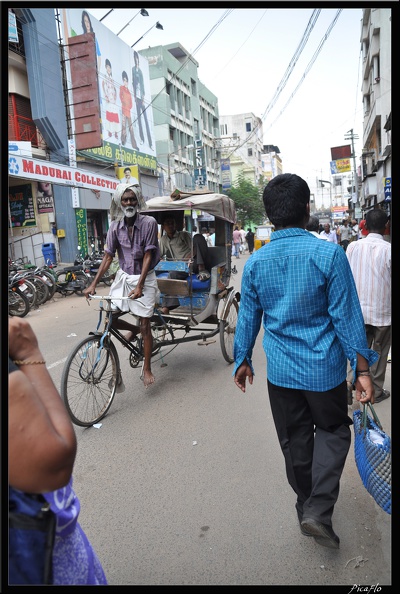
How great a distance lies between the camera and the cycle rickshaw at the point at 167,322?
12.7 ft

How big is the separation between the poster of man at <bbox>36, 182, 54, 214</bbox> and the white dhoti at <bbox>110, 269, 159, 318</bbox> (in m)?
14.9

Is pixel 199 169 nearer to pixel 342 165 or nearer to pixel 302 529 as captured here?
pixel 342 165

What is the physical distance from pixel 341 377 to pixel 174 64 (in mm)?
41560

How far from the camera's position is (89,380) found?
3.91m

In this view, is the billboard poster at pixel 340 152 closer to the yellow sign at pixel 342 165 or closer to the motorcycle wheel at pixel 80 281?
the yellow sign at pixel 342 165

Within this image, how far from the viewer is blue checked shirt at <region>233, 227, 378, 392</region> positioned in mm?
2104

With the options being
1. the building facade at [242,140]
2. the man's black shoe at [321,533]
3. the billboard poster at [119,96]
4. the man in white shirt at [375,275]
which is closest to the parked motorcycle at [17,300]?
the man in white shirt at [375,275]

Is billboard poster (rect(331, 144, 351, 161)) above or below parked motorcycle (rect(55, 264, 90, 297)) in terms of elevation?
above

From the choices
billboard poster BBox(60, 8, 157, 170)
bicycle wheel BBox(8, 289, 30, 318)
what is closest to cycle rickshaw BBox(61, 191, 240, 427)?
bicycle wheel BBox(8, 289, 30, 318)

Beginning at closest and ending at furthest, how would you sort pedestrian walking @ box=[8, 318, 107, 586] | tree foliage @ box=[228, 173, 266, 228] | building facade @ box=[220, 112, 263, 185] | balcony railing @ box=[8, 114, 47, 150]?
pedestrian walking @ box=[8, 318, 107, 586] → balcony railing @ box=[8, 114, 47, 150] → tree foliage @ box=[228, 173, 266, 228] → building facade @ box=[220, 112, 263, 185]

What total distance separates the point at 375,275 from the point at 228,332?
237 cm

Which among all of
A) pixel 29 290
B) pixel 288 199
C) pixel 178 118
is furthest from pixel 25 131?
pixel 178 118

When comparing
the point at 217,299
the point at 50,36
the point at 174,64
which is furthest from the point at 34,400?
the point at 174,64

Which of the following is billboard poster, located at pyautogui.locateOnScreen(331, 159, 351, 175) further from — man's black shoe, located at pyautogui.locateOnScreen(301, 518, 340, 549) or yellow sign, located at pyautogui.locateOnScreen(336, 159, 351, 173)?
man's black shoe, located at pyautogui.locateOnScreen(301, 518, 340, 549)
